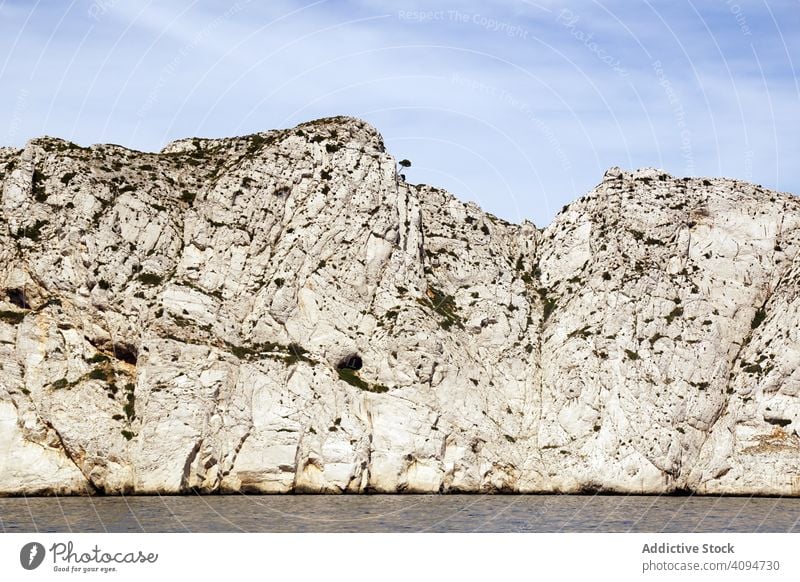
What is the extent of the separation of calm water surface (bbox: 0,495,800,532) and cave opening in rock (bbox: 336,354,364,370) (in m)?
14.5

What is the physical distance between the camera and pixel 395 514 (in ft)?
228

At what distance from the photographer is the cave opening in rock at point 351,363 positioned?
314 feet

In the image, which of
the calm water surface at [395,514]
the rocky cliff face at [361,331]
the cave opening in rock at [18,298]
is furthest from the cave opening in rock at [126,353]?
the calm water surface at [395,514]

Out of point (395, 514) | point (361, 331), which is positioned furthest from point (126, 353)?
point (395, 514)

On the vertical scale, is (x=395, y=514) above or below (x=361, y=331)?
below

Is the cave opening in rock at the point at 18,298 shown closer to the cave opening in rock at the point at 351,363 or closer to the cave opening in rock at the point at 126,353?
the cave opening in rock at the point at 126,353

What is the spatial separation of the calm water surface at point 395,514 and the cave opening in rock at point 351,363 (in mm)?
14519

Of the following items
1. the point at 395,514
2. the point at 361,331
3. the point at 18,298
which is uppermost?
the point at 18,298

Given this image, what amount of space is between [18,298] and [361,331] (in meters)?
28.7

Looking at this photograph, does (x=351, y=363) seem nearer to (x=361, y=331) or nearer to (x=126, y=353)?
(x=361, y=331)

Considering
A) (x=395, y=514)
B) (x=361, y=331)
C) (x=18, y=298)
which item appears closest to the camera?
(x=395, y=514)

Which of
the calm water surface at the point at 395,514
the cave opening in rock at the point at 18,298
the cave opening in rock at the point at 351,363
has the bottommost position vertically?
the calm water surface at the point at 395,514

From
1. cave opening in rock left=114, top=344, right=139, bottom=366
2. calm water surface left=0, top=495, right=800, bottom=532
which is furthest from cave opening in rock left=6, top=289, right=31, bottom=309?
calm water surface left=0, top=495, right=800, bottom=532

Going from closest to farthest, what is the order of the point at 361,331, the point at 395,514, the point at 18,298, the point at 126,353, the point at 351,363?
the point at 395,514, the point at 126,353, the point at 18,298, the point at 351,363, the point at 361,331
